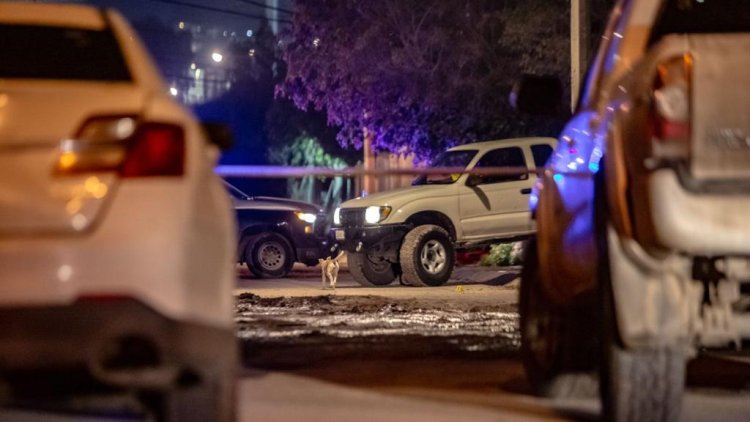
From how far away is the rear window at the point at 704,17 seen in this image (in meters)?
5.96

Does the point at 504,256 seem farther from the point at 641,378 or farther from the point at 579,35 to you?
the point at 641,378

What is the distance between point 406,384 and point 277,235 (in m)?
10.9

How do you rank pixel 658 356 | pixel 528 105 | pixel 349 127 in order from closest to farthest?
pixel 658 356 → pixel 528 105 → pixel 349 127

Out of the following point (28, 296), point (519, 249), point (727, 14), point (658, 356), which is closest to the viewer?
point (28, 296)

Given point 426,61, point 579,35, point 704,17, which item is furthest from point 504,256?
point 704,17

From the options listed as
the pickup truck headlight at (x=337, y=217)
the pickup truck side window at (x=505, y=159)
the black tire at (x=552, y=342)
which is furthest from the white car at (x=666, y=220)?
the pickup truck headlight at (x=337, y=217)

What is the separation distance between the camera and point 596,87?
20.7ft

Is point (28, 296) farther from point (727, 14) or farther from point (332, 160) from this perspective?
point (332, 160)

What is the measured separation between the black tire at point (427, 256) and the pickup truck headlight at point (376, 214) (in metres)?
0.39

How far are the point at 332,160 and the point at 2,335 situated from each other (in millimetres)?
34637

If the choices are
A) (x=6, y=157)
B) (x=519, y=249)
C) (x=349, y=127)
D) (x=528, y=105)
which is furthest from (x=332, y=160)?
(x=6, y=157)

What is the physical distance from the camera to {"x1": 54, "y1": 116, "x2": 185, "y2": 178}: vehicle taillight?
3.92 meters

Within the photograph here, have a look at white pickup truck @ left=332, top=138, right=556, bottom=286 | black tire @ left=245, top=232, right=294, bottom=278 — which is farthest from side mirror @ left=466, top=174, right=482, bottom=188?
black tire @ left=245, top=232, right=294, bottom=278

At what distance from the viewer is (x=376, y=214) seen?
52.3 feet
